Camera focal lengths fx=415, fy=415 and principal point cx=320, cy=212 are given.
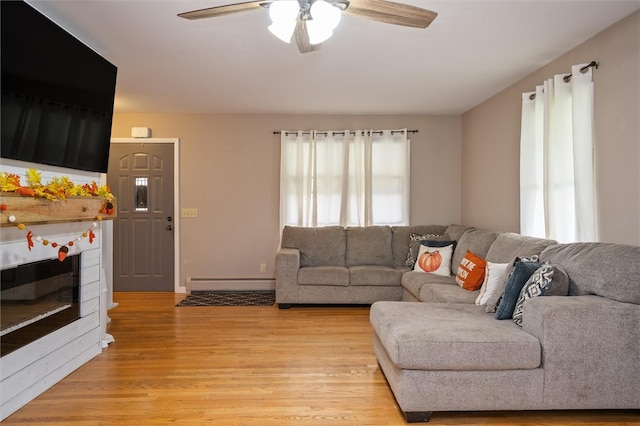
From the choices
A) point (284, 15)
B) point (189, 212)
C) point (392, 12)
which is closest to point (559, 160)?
point (392, 12)

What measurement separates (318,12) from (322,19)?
0.13 ft

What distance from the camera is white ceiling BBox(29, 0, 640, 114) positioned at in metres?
2.66

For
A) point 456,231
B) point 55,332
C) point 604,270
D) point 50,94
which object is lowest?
point 55,332

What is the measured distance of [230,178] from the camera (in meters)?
5.66

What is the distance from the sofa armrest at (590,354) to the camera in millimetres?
2176

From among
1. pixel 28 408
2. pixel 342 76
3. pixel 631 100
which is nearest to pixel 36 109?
pixel 28 408

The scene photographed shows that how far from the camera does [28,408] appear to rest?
2432 millimetres

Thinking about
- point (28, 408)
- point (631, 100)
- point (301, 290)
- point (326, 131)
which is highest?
point (326, 131)

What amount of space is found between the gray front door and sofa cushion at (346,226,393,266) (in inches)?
96.0

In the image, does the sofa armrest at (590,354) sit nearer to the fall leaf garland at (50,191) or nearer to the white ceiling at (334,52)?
the white ceiling at (334,52)

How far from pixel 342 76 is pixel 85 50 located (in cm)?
214

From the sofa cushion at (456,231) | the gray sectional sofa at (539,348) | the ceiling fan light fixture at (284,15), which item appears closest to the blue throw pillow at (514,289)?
the gray sectional sofa at (539,348)

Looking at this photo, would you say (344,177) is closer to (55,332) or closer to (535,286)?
(535,286)

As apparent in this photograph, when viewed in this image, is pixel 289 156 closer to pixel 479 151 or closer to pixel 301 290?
pixel 301 290
